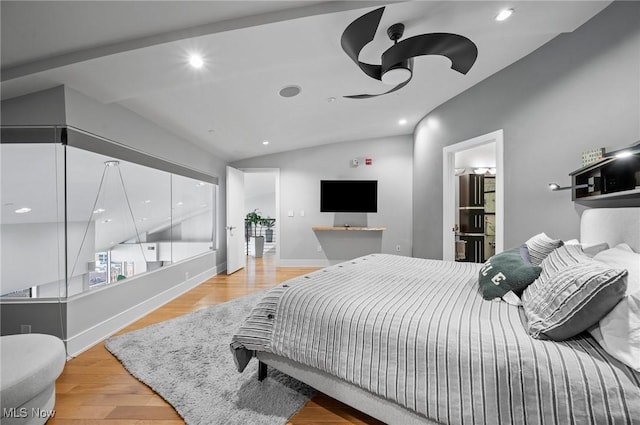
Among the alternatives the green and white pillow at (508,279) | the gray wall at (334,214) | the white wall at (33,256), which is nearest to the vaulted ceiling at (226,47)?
the white wall at (33,256)

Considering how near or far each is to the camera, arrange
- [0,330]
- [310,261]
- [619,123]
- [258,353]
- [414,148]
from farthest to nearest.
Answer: [310,261], [414,148], [0,330], [619,123], [258,353]

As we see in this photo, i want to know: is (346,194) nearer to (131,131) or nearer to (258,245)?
(258,245)

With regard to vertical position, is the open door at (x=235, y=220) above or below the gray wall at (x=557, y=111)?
below

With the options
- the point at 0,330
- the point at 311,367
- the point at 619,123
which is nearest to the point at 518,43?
the point at 619,123

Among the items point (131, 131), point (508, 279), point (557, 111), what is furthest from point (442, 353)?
point (131, 131)

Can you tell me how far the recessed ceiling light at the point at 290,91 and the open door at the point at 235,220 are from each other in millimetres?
2457

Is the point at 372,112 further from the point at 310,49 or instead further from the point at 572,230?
the point at 572,230

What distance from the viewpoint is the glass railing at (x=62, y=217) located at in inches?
85.0

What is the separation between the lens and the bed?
914mm

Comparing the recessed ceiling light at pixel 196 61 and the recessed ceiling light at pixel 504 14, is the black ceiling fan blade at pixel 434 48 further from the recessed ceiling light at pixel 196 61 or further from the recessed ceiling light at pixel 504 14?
the recessed ceiling light at pixel 196 61

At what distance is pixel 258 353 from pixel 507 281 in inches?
61.7

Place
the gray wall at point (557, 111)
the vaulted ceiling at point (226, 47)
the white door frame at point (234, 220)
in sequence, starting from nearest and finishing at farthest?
the vaulted ceiling at point (226, 47) → the gray wall at point (557, 111) → the white door frame at point (234, 220)

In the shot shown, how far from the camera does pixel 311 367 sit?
1494 mm

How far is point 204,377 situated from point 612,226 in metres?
2.91
